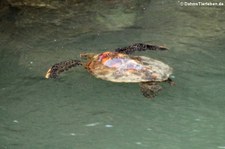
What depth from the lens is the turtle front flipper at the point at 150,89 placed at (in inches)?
200

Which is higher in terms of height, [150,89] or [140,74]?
[140,74]

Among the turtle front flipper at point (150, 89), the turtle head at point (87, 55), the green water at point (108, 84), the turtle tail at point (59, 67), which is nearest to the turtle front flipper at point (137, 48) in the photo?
the green water at point (108, 84)

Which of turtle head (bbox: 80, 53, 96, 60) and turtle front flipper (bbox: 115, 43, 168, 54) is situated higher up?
turtle front flipper (bbox: 115, 43, 168, 54)

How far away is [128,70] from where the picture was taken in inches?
205

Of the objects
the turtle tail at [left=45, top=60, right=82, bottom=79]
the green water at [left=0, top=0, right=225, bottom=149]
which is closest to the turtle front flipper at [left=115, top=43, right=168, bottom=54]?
the green water at [left=0, top=0, right=225, bottom=149]

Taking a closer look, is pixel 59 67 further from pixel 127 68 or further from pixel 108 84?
pixel 127 68

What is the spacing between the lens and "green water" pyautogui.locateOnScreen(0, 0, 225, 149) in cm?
442

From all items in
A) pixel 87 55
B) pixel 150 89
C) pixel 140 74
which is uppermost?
pixel 87 55

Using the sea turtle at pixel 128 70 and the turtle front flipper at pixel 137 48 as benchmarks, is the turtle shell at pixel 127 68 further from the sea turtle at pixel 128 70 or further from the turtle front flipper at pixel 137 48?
the turtle front flipper at pixel 137 48

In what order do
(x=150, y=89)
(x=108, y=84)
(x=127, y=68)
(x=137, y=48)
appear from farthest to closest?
(x=137, y=48), (x=108, y=84), (x=127, y=68), (x=150, y=89)

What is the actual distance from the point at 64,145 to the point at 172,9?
396 cm

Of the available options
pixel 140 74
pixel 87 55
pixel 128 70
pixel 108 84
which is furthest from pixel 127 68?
pixel 87 55

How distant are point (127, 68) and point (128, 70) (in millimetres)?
32

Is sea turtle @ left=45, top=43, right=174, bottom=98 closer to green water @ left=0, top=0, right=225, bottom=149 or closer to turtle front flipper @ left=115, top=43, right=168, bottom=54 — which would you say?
green water @ left=0, top=0, right=225, bottom=149
